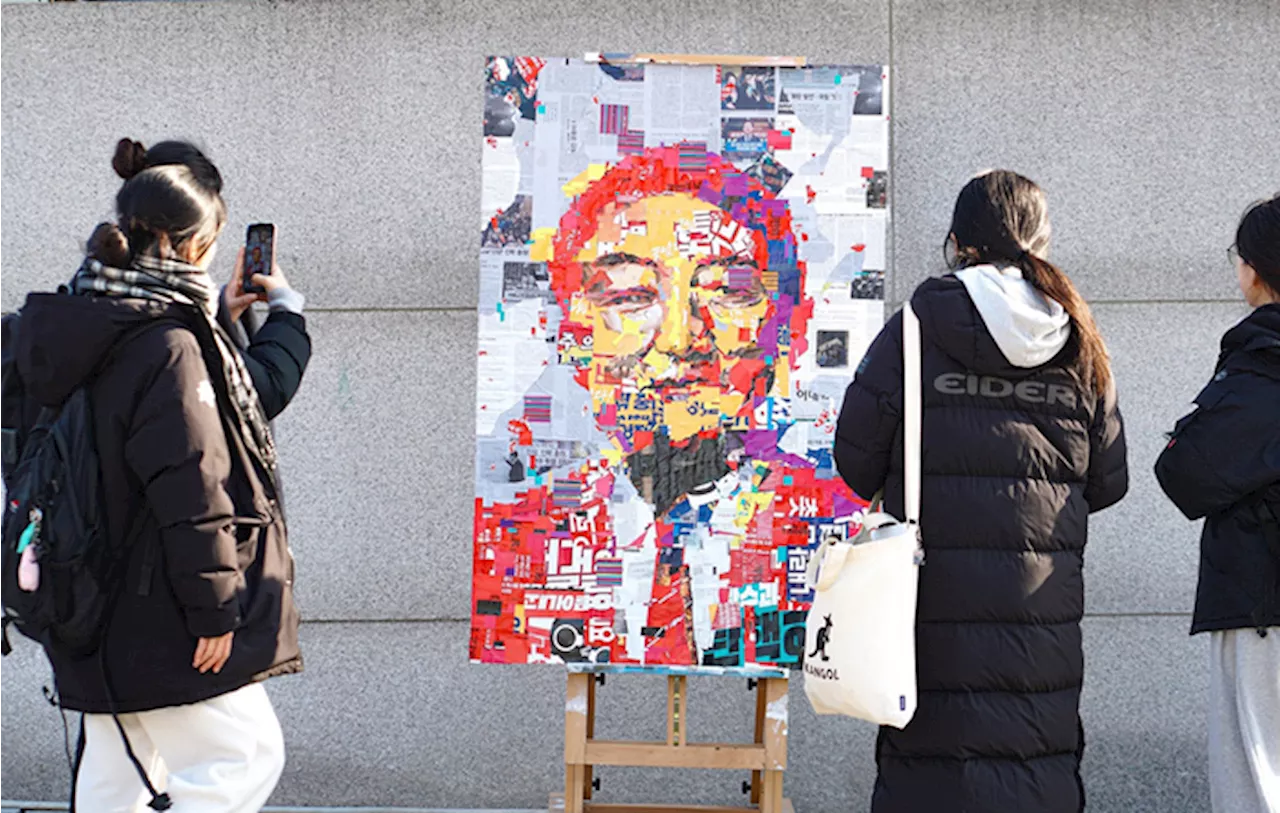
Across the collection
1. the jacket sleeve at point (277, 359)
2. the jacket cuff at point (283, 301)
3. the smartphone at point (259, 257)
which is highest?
the smartphone at point (259, 257)

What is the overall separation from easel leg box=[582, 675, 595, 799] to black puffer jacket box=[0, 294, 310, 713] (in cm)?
117

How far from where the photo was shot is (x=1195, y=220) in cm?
436

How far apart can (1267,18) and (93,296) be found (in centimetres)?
357

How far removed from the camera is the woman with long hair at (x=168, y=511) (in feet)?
8.44

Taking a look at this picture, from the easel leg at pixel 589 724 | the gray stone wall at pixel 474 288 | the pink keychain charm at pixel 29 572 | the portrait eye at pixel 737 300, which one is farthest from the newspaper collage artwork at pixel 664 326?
the pink keychain charm at pixel 29 572

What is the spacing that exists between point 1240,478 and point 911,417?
72 centimetres

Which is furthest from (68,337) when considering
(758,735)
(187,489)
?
(758,735)

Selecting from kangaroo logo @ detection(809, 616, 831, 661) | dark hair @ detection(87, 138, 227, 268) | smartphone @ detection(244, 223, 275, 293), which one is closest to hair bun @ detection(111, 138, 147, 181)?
dark hair @ detection(87, 138, 227, 268)

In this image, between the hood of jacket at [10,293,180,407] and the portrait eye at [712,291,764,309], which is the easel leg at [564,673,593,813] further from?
the hood of jacket at [10,293,180,407]

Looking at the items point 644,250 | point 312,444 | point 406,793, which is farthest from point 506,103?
point 406,793

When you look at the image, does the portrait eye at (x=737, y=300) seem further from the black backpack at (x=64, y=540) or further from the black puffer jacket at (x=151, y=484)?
the black backpack at (x=64, y=540)

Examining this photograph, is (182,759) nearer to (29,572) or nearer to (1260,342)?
(29,572)

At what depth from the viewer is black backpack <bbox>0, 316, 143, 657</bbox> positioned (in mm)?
2553

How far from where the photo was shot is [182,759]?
2674mm
